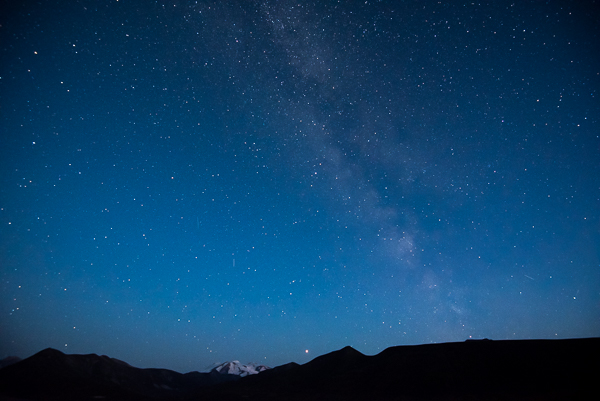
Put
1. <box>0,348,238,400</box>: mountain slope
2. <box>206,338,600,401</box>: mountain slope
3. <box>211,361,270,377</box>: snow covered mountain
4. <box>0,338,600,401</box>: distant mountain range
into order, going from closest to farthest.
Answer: <box>206,338,600,401</box>: mountain slope → <box>0,338,600,401</box>: distant mountain range → <box>0,348,238,400</box>: mountain slope → <box>211,361,270,377</box>: snow covered mountain

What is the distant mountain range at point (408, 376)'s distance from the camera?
22.8 meters

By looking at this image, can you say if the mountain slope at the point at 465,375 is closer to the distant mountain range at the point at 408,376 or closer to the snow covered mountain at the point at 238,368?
the distant mountain range at the point at 408,376

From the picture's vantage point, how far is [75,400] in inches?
1352

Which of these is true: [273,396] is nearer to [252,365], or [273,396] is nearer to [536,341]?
[536,341]

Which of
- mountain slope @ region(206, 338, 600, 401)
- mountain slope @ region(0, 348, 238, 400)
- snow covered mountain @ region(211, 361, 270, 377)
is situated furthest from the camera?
snow covered mountain @ region(211, 361, 270, 377)

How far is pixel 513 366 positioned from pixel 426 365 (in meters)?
8.54

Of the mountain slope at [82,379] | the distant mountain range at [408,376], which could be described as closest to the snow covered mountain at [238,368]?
the mountain slope at [82,379]

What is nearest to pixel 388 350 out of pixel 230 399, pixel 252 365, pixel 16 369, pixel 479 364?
pixel 479 364

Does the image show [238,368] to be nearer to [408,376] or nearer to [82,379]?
[82,379]

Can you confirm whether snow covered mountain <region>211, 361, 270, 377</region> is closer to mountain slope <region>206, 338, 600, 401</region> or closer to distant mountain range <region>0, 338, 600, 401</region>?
distant mountain range <region>0, 338, 600, 401</region>

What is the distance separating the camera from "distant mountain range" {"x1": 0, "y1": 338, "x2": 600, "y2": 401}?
2277cm

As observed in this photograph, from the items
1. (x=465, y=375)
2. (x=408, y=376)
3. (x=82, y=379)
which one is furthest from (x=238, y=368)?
(x=465, y=375)

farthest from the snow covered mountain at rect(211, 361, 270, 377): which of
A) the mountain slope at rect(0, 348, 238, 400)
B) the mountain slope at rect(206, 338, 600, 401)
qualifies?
the mountain slope at rect(206, 338, 600, 401)

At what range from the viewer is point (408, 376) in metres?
31.4
